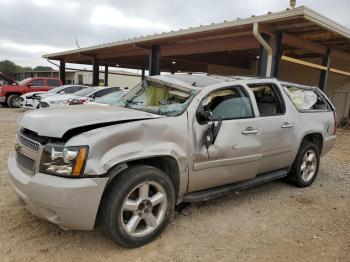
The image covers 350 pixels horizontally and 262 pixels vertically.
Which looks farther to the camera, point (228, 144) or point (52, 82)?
point (52, 82)

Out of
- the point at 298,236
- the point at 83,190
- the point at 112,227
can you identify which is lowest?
the point at 298,236

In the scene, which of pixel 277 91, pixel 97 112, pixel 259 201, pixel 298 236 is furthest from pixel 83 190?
pixel 277 91

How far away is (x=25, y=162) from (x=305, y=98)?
13.8 feet

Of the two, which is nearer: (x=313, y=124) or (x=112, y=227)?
(x=112, y=227)

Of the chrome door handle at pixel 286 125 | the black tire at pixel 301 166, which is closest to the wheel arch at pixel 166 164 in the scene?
the chrome door handle at pixel 286 125

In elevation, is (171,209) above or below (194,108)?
below

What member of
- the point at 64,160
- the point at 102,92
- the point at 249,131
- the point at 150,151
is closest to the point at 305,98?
the point at 249,131

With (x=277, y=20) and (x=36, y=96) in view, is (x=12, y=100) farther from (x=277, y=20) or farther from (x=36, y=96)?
(x=277, y=20)

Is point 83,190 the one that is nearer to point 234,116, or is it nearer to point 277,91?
point 234,116

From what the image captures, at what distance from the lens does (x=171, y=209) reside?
3.17 meters

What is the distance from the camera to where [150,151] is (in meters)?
2.91

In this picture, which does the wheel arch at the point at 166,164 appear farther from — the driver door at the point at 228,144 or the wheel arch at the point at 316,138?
the wheel arch at the point at 316,138

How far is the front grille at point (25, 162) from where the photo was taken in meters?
2.78

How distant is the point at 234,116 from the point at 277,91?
1.19 meters
